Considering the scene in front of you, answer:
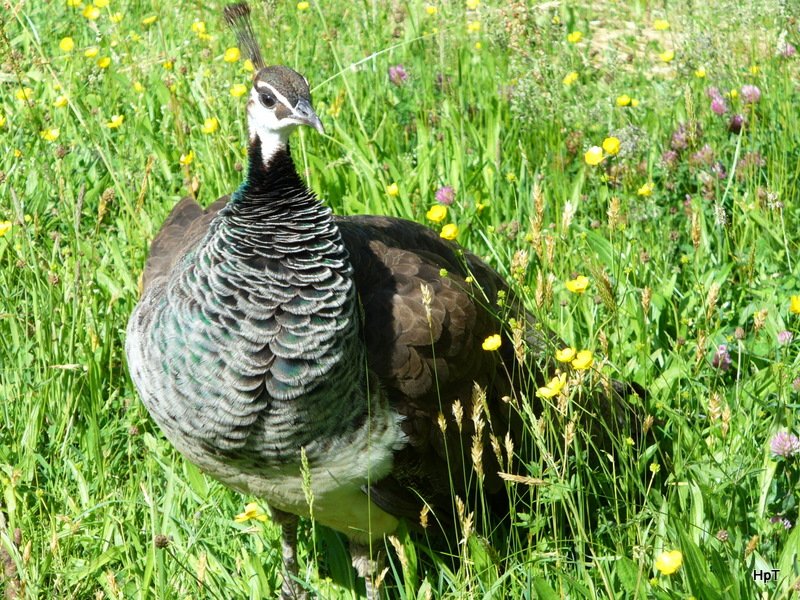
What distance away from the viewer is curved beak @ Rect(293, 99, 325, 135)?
3.16m

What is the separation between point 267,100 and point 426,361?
896 millimetres

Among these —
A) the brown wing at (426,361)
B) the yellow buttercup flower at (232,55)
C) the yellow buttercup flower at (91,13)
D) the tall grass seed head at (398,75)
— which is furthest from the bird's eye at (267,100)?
the yellow buttercup flower at (91,13)

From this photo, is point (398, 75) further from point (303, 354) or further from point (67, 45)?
point (303, 354)

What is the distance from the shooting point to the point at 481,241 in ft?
15.6

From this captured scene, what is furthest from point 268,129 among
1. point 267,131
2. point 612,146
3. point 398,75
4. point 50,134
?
point 398,75

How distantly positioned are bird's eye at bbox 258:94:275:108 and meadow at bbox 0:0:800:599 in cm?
71

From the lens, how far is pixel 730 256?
457 cm

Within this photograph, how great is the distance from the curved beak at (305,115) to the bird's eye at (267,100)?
84 mm

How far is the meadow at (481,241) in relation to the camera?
3.15 m

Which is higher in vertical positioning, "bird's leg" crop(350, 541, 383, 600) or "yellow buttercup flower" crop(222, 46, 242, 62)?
"yellow buttercup flower" crop(222, 46, 242, 62)

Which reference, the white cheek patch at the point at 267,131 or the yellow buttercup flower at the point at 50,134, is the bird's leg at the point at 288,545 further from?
the yellow buttercup flower at the point at 50,134

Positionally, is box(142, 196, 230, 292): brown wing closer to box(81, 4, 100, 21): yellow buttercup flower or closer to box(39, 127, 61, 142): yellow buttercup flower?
box(39, 127, 61, 142): yellow buttercup flower

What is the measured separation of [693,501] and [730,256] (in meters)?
1.68

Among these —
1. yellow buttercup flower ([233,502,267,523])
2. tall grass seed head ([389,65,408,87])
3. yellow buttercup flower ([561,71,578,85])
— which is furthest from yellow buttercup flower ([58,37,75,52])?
yellow buttercup flower ([233,502,267,523])
